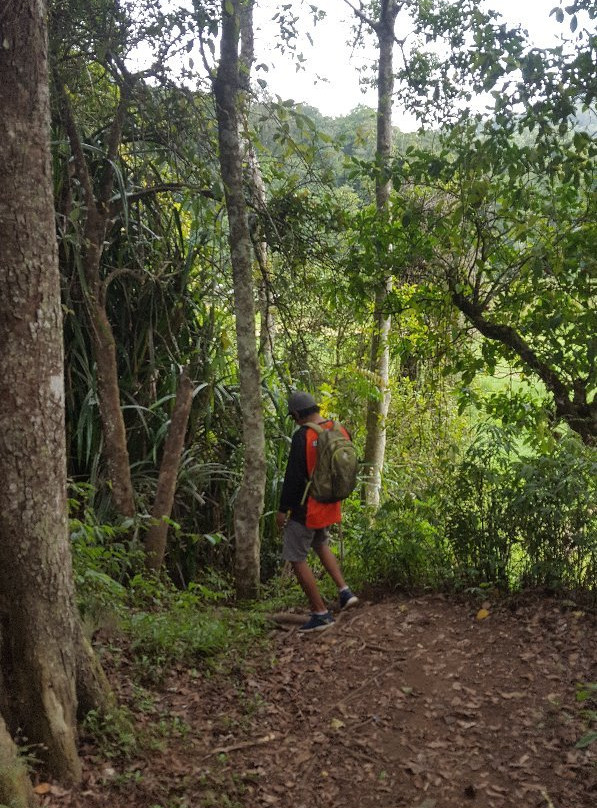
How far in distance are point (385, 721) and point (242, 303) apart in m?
3.36

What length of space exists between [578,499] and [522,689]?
A: 1.38m

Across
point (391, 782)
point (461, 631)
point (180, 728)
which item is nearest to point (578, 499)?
point (461, 631)

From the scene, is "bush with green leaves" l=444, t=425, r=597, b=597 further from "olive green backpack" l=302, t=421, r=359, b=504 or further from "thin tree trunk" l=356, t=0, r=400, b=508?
"thin tree trunk" l=356, t=0, r=400, b=508

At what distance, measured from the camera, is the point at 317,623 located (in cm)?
580

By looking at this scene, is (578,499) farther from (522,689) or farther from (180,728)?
(180,728)

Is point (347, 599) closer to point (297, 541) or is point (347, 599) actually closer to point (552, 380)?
point (297, 541)

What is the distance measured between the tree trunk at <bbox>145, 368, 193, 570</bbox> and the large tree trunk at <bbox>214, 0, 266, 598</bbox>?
49cm

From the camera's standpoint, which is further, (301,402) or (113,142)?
(113,142)

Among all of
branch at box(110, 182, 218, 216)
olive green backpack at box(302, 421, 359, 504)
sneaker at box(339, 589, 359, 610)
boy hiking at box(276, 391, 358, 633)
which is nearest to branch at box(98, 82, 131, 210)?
branch at box(110, 182, 218, 216)

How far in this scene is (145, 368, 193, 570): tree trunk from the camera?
6230 mm

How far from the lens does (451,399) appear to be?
652 inches

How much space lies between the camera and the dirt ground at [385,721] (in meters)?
3.66

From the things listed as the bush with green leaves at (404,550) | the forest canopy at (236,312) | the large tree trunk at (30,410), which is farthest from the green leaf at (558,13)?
the bush with green leaves at (404,550)

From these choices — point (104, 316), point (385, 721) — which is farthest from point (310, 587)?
point (104, 316)
